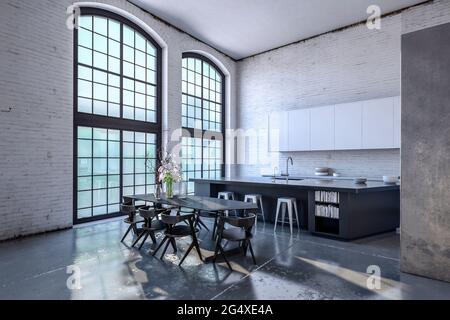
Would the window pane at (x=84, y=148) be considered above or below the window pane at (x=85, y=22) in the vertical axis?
below

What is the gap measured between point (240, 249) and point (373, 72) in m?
5.39

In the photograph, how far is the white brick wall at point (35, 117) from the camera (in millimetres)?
4539

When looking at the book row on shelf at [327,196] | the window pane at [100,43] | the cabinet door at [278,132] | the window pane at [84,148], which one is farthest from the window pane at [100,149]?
the cabinet door at [278,132]

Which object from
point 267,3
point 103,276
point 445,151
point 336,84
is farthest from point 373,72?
point 103,276

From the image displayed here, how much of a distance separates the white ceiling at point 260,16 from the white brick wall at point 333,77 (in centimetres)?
34

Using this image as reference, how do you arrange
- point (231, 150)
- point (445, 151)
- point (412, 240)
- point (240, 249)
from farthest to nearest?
point (231, 150) → point (240, 249) → point (412, 240) → point (445, 151)

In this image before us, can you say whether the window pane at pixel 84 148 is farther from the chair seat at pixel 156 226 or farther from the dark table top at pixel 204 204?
the chair seat at pixel 156 226

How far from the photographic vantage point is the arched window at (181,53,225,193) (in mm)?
8000

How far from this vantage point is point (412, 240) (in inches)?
127

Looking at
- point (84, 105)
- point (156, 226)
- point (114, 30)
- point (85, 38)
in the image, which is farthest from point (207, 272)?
point (114, 30)

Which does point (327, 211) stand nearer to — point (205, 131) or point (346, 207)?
point (346, 207)
